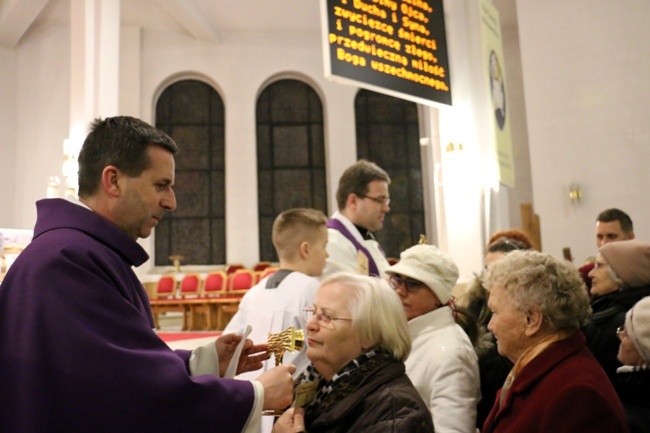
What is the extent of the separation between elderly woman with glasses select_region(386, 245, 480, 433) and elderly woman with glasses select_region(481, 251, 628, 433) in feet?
0.48

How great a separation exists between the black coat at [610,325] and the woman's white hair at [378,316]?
1.15 m

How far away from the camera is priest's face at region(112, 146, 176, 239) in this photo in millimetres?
1902

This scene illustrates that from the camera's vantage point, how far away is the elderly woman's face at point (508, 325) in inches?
85.4

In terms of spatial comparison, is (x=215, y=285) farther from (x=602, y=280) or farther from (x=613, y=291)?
(x=613, y=291)

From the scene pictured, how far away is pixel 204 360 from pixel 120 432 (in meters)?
0.48

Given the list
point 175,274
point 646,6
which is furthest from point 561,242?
point 175,274

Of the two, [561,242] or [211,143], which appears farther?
[211,143]

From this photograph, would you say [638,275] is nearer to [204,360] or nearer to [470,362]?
[470,362]

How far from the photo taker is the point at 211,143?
15070 millimetres

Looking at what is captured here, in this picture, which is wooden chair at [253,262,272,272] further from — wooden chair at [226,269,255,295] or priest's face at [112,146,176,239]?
priest's face at [112,146,176,239]

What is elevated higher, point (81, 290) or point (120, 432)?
point (81, 290)

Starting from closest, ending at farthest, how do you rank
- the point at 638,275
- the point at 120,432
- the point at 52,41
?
Result: the point at 120,432 < the point at 638,275 < the point at 52,41

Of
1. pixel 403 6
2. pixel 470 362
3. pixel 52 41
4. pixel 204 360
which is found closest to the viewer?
pixel 204 360

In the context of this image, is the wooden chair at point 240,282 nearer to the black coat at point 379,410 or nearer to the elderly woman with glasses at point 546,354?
the elderly woman with glasses at point 546,354
